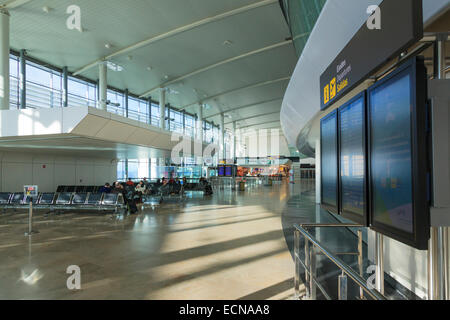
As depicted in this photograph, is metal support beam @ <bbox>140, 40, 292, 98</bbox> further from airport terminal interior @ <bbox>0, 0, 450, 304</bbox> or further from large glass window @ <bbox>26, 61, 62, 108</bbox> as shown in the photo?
large glass window @ <bbox>26, 61, 62, 108</bbox>

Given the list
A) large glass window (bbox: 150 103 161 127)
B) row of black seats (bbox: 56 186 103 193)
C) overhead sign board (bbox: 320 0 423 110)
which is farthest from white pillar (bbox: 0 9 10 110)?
large glass window (bbox: 150 103 161 127)

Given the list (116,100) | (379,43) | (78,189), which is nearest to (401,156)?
(379,43)

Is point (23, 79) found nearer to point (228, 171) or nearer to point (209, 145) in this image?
point (209, 145)

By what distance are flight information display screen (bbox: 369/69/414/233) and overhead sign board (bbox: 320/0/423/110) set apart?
29 centimetres

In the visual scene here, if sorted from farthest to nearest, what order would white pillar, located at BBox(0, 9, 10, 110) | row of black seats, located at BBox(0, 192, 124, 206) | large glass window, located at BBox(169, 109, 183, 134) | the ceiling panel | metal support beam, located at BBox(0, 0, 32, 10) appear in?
large glass window, located at BBox(169, 109, 183, 134), the ceiling panel, row of black seats, located at BBox(0, 192, 124, 206), metal support beam, located at BBox(0, 0, 32, 10), white pillar, located at BBox(0, 9, 10, 110)

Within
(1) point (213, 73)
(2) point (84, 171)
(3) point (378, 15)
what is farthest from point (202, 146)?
(3) point (378, 15)

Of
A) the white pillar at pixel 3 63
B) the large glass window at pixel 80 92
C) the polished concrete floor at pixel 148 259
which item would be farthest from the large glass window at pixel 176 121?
the polished concrete floor at pixel 148 259

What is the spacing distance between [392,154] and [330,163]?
4.21 feet

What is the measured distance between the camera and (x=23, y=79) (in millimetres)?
17875

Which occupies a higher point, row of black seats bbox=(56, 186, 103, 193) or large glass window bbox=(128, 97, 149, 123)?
large glass window bbox=(128, 97, 149, 123)

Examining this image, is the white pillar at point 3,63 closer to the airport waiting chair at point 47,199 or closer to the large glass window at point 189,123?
the airport waiting chair at point 47,199

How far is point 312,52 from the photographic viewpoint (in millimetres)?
5828

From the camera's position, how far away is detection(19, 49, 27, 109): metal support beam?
17375 millimetres
